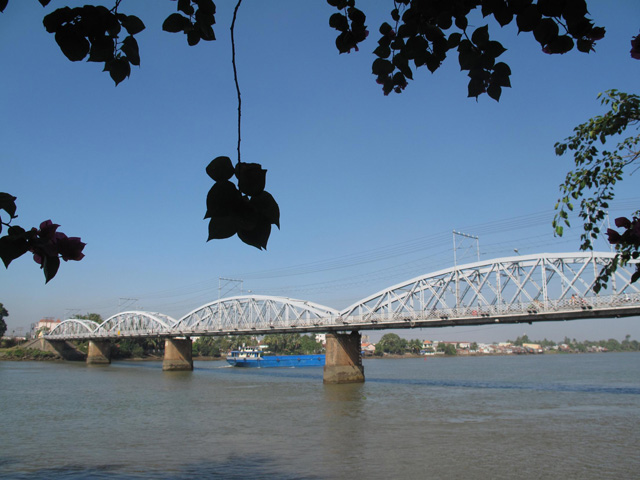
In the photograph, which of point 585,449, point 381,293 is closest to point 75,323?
point 381,293

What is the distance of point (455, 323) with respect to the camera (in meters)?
49.5

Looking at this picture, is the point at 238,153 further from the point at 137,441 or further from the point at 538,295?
the point at 538,295

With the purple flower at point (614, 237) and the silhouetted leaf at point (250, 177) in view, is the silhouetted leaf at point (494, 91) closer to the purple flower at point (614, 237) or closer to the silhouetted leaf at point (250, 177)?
the purple flower at point (614, 237)

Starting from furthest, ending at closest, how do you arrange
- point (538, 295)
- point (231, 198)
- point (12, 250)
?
point (538, 295)
point (12, 250)
point (231, 198)

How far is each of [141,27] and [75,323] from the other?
135931 mm

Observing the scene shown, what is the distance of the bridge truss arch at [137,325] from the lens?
92.2 metres

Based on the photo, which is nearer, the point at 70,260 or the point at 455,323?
the point at 70,260

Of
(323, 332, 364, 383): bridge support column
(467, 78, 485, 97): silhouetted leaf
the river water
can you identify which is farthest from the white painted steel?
(467, 78, 485, 97): silhouetted leaf

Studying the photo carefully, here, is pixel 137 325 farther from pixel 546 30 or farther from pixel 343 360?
pixel 546 30

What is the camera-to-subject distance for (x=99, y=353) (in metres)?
103

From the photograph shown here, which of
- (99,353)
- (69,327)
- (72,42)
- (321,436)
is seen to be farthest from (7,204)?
(69,327)

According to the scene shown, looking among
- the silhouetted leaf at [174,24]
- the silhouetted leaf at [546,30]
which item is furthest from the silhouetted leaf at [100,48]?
the silhouetted leaf at [546,30]

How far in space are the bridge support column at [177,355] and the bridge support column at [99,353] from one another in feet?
92.4

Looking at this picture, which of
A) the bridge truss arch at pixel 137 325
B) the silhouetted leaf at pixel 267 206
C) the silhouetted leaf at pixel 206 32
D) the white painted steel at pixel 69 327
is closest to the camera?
the silhouetted leaf at pixel 267 206
